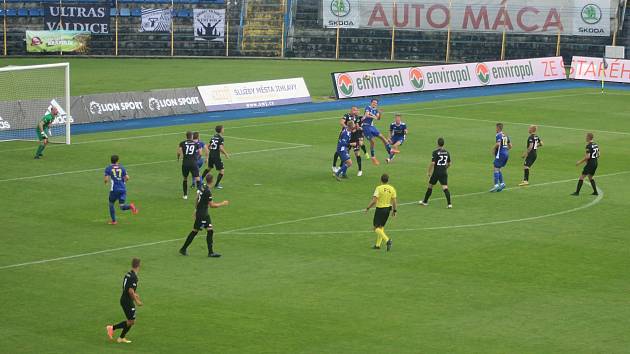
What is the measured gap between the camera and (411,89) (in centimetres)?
6391

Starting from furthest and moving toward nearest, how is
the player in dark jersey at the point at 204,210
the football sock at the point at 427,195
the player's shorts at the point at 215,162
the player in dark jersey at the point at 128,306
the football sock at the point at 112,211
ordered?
the player's shorts at the point at 215,162 → the football sock at the point at 427,195 → the football sock at the point at 112,211 → the player in dark jersey at the point at 204,210 → the player in dark jersey at the point at 128,306

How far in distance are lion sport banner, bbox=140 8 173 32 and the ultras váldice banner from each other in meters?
11.3

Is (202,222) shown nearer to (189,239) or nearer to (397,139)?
(189,239)

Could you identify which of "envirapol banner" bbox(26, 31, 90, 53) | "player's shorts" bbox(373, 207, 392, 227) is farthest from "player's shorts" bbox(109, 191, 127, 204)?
"envirapol banner" bbox(26, 31, 90, 53)

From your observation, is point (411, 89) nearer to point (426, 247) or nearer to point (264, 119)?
point (264, 119)

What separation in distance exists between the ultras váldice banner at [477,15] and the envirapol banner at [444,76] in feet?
20.6

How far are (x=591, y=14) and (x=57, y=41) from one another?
36.7m

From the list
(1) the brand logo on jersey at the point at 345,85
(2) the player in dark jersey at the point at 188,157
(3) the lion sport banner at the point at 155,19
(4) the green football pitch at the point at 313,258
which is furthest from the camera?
(3) the lion sport banner at the point at 155,19

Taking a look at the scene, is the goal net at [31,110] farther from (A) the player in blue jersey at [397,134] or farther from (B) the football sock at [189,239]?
(B) the football sock at [189,239]

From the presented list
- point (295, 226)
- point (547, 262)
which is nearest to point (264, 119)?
point (295, 226)

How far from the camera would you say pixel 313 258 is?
89.7ft

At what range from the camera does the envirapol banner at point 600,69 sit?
226ft

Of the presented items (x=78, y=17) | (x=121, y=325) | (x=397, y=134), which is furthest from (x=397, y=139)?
(x=78, y=17)

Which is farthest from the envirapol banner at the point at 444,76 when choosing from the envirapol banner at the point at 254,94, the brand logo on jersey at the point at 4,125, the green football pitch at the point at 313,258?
the brand logo on jersey at the point at 4,125
